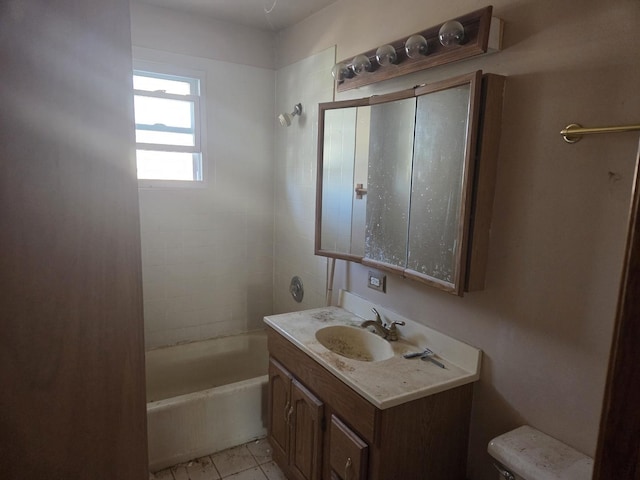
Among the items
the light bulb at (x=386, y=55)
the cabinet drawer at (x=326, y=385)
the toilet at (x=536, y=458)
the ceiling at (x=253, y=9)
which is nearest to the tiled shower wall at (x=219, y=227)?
the ceiling at (x=253, y=9)

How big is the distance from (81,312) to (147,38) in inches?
103

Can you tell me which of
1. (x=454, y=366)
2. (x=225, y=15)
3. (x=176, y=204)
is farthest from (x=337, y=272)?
(x=225, y=15)

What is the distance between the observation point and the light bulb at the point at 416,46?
1632 mm

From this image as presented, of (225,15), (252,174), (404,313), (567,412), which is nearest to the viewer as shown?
(567,412)

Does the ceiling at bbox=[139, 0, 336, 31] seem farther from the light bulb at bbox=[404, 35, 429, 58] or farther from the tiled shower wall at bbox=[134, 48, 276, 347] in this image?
the light bulb at bbox=[404, 35, 429, 58]

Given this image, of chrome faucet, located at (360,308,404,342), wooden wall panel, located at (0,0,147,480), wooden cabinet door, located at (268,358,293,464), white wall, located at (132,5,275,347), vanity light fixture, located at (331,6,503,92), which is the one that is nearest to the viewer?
wooden wall panel, located at (0,0,147,480)

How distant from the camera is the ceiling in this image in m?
2.50

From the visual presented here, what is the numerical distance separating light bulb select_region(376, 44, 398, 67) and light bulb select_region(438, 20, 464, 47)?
0.29m

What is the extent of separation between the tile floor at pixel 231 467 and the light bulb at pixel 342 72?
225 centimetres

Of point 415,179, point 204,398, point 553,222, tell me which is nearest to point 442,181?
point 415,179

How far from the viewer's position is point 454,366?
167 cm

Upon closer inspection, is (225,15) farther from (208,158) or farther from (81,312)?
(81,312)

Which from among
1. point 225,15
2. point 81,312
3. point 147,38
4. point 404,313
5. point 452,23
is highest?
point 225,15

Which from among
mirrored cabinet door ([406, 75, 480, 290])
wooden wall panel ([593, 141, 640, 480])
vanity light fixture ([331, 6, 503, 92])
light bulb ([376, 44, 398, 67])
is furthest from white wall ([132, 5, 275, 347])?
wooden wall panel ([593, 141, 640, 480])
